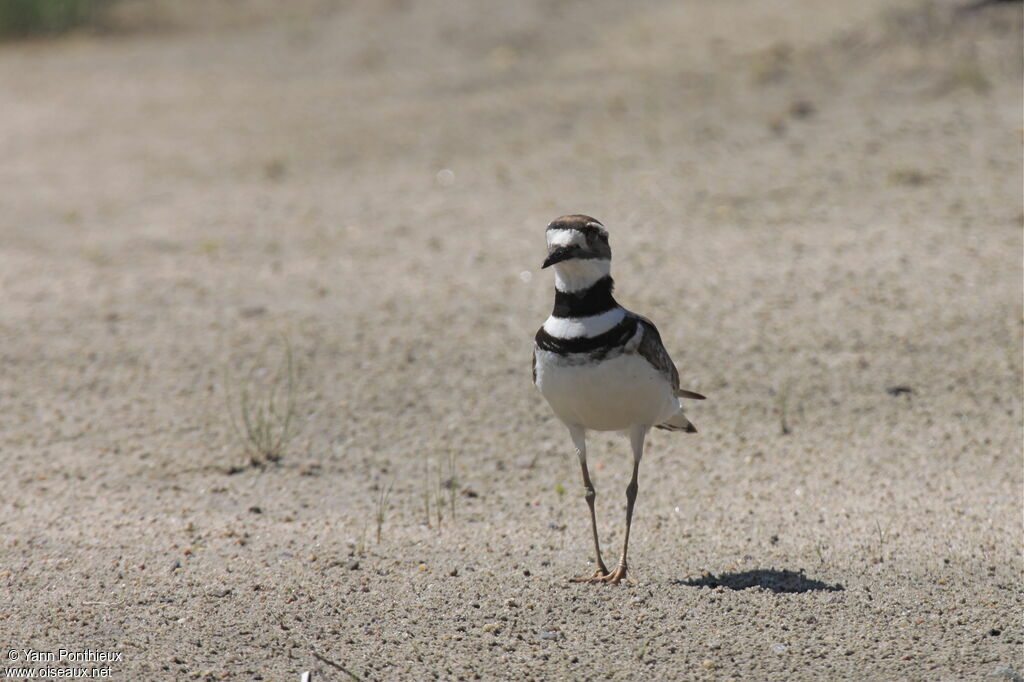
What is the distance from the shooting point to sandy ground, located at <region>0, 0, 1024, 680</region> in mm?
4176

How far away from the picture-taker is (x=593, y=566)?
460cm

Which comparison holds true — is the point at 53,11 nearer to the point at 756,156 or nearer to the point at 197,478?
the point at 756,156

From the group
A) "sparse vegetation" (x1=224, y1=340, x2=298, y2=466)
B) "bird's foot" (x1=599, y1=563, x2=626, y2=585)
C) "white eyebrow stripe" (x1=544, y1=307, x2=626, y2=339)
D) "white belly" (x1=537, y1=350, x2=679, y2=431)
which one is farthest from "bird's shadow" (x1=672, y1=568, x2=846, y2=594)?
"sparse vegetation" (x1=224, y1=340, x2=298, y2=466)

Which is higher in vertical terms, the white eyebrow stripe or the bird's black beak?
the bird's black beak

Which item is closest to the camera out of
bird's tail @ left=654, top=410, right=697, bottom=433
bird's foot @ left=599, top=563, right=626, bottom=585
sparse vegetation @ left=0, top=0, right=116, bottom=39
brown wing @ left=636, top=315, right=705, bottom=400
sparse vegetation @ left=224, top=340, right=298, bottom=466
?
brown wing @ left=636, top=315, right=705, bottom=400

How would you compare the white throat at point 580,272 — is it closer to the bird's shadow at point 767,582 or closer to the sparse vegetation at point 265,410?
the bird's shadow at point 767,582

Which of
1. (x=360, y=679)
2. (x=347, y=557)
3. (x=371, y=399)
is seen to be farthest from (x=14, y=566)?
(x=371, y=399)

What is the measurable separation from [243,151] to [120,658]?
6.89 meters

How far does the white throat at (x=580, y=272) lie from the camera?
→ 4.17m

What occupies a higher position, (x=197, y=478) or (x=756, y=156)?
(x=756, y=156)

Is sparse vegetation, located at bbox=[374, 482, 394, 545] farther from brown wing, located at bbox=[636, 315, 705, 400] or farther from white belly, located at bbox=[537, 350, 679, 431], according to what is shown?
brown wing, located at bbox=[636, 315, 705, 400]

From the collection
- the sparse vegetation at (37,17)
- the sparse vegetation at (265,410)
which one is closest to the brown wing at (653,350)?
the sparse vegetation at (265,410)

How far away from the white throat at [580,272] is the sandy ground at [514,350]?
1038 millimetres

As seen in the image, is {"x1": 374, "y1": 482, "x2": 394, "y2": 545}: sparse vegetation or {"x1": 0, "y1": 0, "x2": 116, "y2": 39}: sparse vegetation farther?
{"x1": 0, "y1": 0, "x2": 116, "y2": 39}: sparse vegetation
